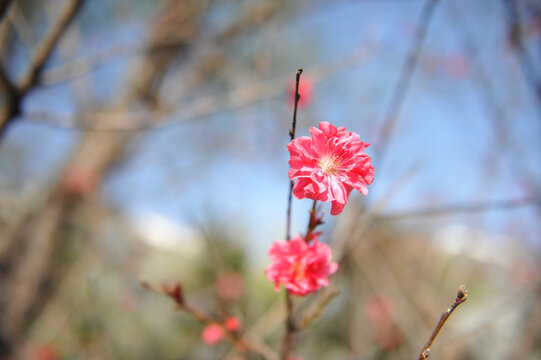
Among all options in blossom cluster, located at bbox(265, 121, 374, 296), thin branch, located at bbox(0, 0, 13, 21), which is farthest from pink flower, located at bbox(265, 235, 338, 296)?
thin branch, located at bbox(0, 0, 13, 21)

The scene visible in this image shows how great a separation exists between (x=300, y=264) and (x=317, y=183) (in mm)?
228

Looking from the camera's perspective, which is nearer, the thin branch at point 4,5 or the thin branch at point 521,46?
the thin branch at point 4,5

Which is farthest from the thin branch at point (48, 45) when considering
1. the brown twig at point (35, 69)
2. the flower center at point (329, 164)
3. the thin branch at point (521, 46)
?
the thin branch at point (521, 46)

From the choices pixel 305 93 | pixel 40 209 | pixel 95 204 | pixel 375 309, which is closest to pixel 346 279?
pixel 375 309

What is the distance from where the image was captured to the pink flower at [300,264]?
750 mm

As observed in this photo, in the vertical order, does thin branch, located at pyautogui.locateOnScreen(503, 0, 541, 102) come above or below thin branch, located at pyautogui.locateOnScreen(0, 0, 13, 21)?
above

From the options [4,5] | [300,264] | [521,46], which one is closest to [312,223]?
[300,264]

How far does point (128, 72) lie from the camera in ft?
13.1

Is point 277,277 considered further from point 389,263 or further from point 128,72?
point 128,72

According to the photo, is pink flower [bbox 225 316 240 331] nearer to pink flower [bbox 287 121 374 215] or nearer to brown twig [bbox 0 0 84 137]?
pink flower [bbox 287 121 374 215]

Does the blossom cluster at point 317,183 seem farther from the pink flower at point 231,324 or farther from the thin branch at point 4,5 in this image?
the thin branch at point 4,5

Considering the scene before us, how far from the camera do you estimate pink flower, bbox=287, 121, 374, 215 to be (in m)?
0.65

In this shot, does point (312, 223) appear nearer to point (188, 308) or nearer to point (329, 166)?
point (329, 166)

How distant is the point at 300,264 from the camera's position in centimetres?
76
